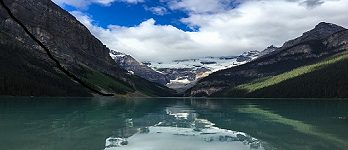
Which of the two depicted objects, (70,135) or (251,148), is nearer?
(251,148)

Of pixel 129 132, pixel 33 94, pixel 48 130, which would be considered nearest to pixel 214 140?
pixel 129 132

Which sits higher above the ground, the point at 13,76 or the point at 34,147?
the point at 13,76

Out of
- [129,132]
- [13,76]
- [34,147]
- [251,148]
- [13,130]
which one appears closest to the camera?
[34,147]

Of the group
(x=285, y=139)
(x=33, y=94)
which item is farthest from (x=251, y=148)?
(x=33, y=94)

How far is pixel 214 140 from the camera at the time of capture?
112 feet

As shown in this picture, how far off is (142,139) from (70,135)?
33.5 ft

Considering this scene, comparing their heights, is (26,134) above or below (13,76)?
below

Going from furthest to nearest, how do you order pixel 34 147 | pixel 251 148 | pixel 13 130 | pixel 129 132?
pixel 129 132 → pixel 13 130 → pixel 251 148 → pixel 34 147

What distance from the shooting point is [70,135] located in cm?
3462

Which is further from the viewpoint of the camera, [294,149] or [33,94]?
[33,94]

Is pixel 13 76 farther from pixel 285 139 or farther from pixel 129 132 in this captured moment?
pixel 285 139

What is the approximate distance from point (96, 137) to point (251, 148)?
2060cm

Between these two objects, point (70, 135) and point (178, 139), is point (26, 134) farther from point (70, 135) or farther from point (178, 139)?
point (178, 139)

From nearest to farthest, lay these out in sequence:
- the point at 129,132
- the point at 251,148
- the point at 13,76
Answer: the point at 251,148
the point at 129,132
the point at 13,76
